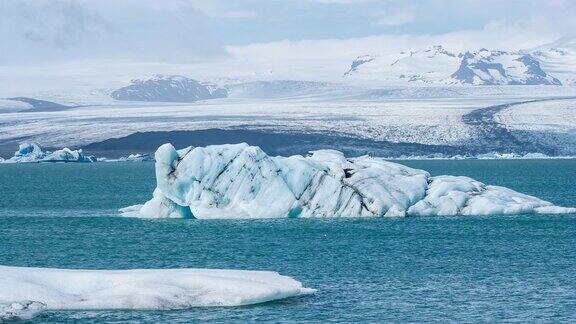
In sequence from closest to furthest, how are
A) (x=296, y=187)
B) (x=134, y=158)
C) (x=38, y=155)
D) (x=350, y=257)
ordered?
(x=350, y=257), (x=296, y=187), (x=38, y=155), (x=134, y=158)

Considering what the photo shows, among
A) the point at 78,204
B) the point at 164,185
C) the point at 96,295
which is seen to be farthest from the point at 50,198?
the point at 96,295

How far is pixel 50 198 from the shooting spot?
220ft

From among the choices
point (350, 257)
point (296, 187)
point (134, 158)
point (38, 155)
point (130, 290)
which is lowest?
point (134, 158)

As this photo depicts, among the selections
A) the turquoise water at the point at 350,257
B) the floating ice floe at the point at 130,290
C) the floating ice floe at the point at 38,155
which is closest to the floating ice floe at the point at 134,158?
the floating ice floe at the point at 38,155

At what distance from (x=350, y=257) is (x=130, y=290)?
10.7m

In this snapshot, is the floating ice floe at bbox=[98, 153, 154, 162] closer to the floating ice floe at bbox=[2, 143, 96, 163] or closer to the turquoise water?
the floating ice floe at bbox=[2, 143, 96, 163]

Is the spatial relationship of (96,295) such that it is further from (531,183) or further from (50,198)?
(531,183)

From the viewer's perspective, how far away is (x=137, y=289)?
25234mm

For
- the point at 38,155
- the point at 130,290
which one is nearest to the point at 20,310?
the point at 130,290

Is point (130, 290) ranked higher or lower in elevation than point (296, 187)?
higher

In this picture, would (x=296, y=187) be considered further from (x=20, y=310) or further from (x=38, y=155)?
(x=38, y=155)

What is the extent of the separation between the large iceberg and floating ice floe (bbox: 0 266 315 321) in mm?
17716

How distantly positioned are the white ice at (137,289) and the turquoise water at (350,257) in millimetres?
287

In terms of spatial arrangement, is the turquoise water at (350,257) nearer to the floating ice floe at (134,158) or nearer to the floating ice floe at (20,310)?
the floating ice floe at (20,310)
